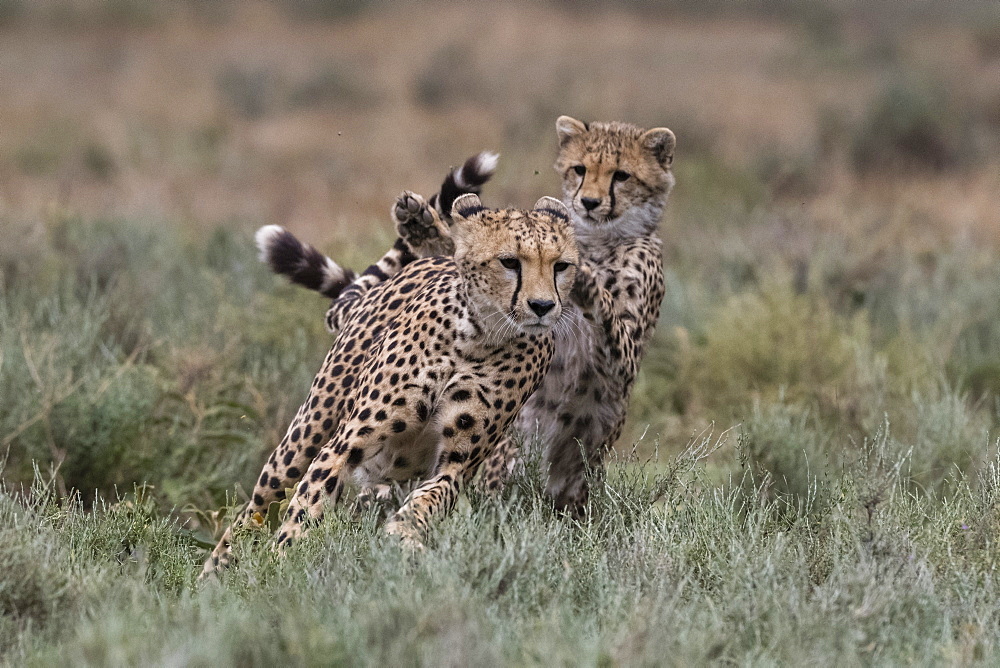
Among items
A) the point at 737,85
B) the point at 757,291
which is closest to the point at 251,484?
the point at 757,291

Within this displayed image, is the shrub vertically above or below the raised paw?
below

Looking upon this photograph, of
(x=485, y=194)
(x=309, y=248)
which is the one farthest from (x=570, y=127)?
(x=485, y=194)

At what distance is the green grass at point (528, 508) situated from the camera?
2580 mm

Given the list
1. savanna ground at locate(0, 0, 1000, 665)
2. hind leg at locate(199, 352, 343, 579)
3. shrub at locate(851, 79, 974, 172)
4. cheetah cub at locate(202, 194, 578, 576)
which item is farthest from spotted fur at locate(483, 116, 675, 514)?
shrub at locate(851, 79, 974, 172)

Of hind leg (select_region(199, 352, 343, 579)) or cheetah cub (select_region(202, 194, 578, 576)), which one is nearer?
cheetah cub (select_region(202, 194, 578, 576))

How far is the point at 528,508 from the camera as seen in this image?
141 inches

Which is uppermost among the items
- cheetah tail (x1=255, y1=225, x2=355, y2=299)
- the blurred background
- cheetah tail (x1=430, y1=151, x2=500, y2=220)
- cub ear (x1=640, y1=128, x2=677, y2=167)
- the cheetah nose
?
cub ear (x1=640, y1=128, x2=677, y2=167)

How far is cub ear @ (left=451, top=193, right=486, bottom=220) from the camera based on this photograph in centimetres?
334

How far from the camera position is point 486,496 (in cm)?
361

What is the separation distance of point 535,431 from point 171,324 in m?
2.18

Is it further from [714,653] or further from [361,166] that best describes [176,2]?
[714,653]

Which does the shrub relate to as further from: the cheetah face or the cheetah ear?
the cheetah face

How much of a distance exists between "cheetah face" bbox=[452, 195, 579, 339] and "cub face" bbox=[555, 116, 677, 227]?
26.4 inches

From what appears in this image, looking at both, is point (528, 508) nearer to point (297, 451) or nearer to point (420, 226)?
point (297, 451)
